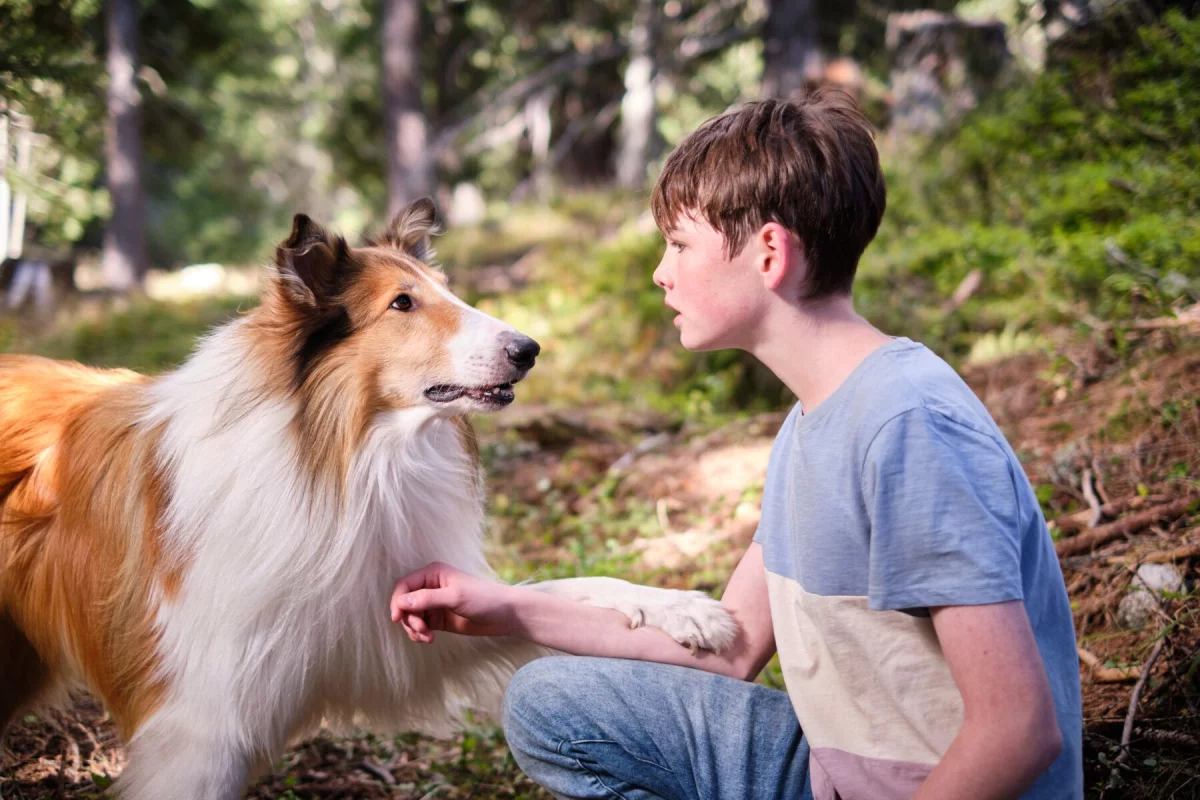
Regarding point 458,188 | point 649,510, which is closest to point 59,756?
point 649,510

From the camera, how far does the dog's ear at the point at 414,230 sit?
293 cm

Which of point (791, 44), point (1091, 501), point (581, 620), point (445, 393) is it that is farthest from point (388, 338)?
point (791, 44)

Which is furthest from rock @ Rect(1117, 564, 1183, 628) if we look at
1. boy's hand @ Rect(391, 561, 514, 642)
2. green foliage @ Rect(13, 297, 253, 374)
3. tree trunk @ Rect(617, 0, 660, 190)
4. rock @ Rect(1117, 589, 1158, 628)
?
tree trunk @ Rect(617, 0, 660, 190)

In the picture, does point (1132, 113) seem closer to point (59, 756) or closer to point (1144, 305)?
point (1144, 305)

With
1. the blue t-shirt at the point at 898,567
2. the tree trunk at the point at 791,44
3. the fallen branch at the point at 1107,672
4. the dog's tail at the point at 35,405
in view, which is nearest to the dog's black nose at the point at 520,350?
the blue t-shirt at the point at 898,567

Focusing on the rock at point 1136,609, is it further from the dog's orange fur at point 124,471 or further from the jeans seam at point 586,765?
the dog's orange fur at point 124,471

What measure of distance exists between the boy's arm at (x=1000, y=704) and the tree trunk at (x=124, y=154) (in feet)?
35.6

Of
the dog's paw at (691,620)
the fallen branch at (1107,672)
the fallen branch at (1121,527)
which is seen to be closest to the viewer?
the dog's paw at (691,620)

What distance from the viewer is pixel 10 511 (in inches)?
105

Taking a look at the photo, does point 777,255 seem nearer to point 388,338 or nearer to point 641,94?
point 388,338

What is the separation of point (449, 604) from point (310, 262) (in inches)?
38.7

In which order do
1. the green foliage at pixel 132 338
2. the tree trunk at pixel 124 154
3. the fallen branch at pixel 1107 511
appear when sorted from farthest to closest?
the tree trunk at pixel 124 154 < the green foliage at pixel 132 338 < the fallen branch at pixel 1107 511

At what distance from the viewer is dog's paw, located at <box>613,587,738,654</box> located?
6.97ft

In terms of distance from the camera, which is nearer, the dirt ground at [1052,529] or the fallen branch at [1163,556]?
the dirt ground at [1052,529]
